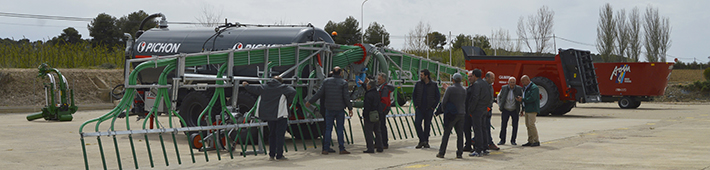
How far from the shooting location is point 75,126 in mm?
16516

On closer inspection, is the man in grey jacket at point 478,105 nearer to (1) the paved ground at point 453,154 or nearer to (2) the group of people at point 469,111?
(2) the group of people at point 469,111

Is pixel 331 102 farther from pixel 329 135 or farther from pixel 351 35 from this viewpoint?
pixel 351 35

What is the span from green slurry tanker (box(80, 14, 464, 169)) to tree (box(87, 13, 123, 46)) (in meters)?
36.3

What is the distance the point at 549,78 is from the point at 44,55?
25605mm

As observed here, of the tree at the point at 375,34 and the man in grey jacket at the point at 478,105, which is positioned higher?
the tree at the point at 375,34

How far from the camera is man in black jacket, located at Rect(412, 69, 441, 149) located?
11.1m

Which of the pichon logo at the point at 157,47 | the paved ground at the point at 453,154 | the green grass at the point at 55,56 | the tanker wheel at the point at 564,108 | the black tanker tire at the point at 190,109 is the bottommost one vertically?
the paved ground at the point at 453,154

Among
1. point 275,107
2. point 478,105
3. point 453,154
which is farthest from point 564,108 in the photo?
point 275,107

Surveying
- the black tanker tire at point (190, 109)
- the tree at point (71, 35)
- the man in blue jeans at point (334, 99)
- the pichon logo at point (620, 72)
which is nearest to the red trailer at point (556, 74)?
the pichon logo at point (620, 72)

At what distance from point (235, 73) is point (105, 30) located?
41.1m

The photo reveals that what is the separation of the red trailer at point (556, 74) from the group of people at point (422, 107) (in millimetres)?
9719

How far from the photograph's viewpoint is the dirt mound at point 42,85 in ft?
92.8

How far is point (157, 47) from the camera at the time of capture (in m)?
14.5

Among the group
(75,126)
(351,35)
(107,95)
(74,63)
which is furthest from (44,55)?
(351,35)
